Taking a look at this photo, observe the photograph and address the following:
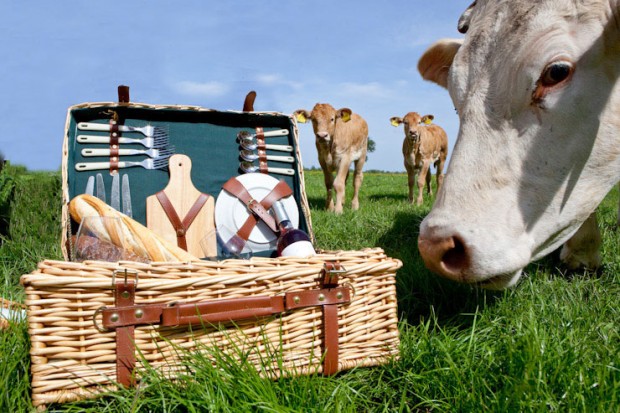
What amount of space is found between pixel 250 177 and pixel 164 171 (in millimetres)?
620

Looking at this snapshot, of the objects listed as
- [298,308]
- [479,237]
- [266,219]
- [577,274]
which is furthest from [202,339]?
[577,274]

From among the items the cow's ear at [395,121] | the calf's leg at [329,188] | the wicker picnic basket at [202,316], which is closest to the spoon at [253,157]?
the wicker picnic basket at [202,316]

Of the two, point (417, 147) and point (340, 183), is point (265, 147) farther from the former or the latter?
point (417, 147)

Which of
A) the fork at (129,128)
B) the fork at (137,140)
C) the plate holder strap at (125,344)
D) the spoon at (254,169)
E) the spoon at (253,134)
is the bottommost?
the plate holder strap at (125,344)

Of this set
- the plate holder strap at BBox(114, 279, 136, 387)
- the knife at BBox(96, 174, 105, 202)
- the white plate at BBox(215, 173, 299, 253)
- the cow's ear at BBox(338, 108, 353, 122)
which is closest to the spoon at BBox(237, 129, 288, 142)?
the white plate at BBox(215, 173, 299, 253)

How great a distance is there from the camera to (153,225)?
10.4 ft

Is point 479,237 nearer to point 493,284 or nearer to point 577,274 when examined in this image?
point 493,284

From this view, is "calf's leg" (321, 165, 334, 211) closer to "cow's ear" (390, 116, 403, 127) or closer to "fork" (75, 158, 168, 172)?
"cow's ear" (390, 116, 403, 127)

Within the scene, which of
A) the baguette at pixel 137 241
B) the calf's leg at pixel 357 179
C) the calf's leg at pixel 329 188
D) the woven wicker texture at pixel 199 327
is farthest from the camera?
the calf's leg at pixel 357 179

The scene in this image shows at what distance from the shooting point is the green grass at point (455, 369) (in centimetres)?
157

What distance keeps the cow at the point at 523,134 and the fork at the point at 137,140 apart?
7.34ft

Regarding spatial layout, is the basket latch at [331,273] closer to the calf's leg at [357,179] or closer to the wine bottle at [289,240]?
the wine bottle at [289,240]

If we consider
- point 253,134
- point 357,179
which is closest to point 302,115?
point 357,179

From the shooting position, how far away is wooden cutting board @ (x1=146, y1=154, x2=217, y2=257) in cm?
321
